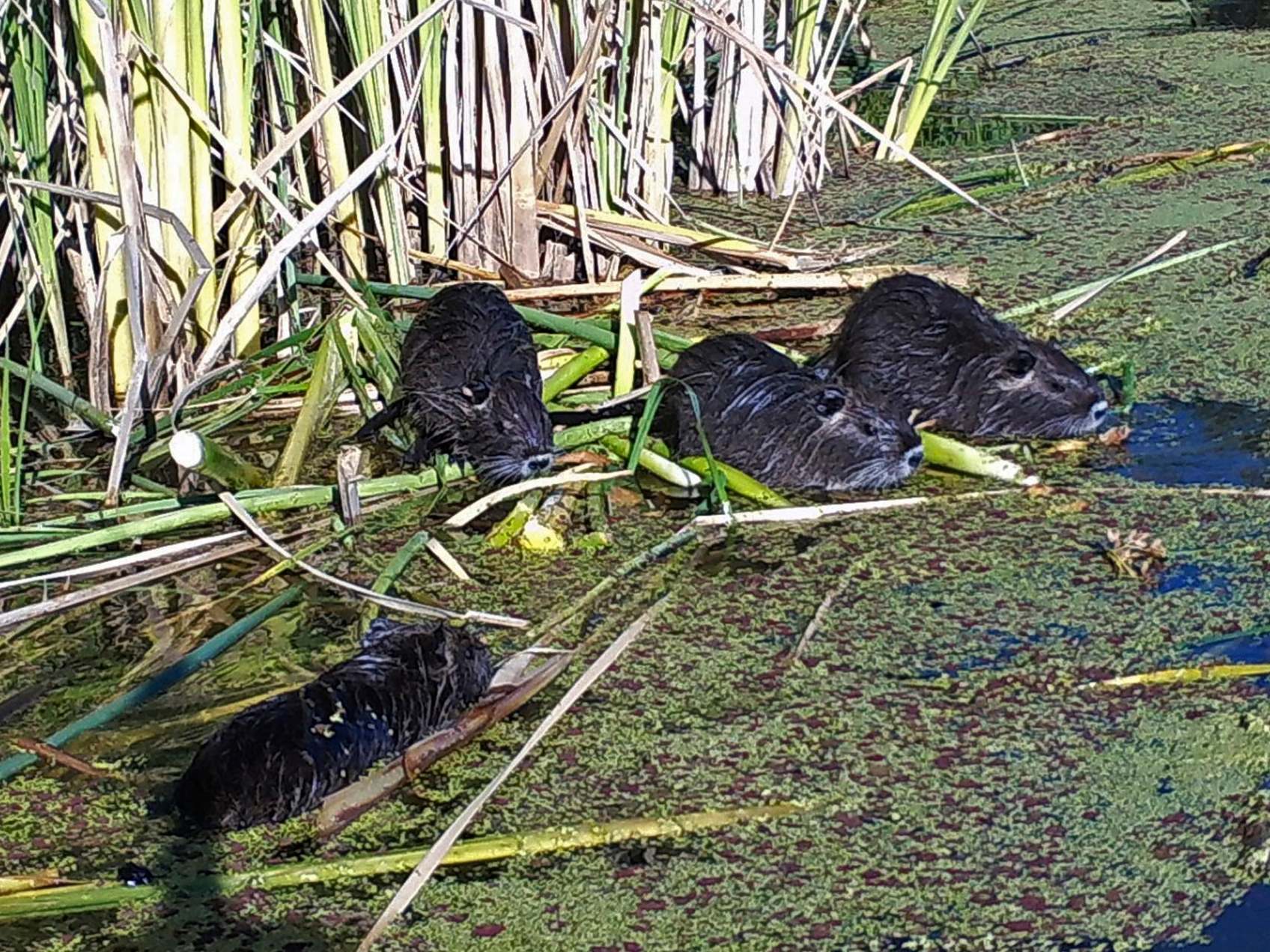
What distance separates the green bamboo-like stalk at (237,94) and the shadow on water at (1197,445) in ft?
7.15

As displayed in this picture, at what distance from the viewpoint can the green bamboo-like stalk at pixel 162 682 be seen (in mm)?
3037

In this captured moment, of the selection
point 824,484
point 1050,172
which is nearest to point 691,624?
point 824,484

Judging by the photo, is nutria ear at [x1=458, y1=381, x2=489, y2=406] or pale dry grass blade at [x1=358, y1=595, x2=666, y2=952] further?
nutria ear at [x1=458, y1=381, x2=489, y2=406]

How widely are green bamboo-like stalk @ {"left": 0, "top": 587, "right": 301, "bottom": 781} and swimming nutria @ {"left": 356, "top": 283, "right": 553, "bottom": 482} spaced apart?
25.8 inches

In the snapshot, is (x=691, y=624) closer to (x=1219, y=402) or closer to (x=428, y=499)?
(x=428, y=499)

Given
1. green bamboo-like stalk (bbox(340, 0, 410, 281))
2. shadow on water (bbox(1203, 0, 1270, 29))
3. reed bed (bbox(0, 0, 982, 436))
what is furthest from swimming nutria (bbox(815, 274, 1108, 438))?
shadow on water (bbox(1203, 0, 1270, 29))

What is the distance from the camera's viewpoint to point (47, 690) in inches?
131

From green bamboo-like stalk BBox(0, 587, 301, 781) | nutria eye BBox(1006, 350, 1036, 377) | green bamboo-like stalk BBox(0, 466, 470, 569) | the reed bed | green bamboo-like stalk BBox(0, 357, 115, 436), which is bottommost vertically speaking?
green bamboo-like stalk BBox(0, 587, 301, 781)

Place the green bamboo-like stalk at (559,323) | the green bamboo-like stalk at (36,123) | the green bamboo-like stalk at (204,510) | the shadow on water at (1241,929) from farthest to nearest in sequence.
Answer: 1. the green bamboo-like stalk at (559,323)
2. the green bamboo-like stalk at (36,123)
3. the green bamboo-like stalk at (204,510)
4. the shadow on water at (1241,929)

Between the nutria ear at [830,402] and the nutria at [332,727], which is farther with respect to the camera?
the nutria ear at [830,402]

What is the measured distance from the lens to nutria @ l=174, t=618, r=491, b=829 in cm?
282

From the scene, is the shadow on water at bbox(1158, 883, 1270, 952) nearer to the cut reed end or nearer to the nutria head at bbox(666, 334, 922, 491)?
the nutria head at bbox(666, 334, 922, 491)

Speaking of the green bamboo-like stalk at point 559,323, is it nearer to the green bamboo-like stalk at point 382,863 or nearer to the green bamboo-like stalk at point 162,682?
the green bamboo-like stalk at point 162,682

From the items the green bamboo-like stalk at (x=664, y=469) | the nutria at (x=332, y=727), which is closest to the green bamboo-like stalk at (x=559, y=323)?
the green bamboo-like stalk at (x=664, y=469)
